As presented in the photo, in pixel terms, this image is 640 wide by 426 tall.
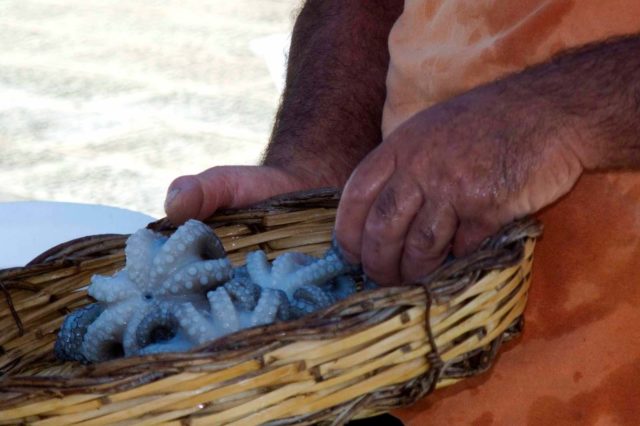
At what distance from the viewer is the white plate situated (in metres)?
1.43

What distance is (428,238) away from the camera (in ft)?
2.75

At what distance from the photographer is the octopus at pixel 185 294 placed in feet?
2.88

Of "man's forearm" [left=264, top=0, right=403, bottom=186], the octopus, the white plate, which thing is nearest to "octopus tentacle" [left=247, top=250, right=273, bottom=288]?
the octopus

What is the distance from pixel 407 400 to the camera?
2.58ft

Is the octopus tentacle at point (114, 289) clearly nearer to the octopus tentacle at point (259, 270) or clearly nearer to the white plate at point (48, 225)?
the octopus tentacle at point (259, 270)

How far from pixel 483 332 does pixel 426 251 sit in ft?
0.27

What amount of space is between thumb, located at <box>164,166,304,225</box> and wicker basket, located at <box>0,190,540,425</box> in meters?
0.39

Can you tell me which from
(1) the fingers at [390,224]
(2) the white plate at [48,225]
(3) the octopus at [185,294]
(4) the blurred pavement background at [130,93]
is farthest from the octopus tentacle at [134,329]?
(4) the blurred pavement background at [130,93]

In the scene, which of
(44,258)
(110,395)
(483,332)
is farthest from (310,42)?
(110,395)

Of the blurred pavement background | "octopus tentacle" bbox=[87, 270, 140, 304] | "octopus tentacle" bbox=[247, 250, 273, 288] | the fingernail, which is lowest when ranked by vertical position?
"octopus tentacle" bbox=[247, 250, 273, 288]

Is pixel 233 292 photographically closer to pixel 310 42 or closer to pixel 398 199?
pixel 398 199

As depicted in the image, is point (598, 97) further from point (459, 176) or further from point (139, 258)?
point (139, 258)

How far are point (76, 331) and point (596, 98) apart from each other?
524 mm

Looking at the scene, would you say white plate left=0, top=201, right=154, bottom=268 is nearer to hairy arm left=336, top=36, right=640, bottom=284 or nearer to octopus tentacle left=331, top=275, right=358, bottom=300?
octopus tentacle left=331, top=275, right=358, bottom=300
